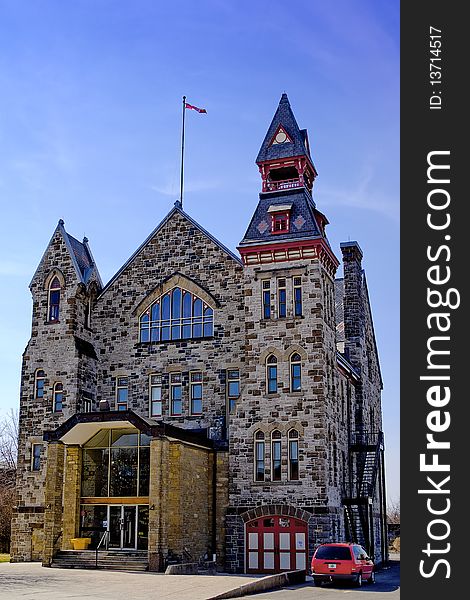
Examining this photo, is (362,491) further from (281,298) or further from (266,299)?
(266,299)

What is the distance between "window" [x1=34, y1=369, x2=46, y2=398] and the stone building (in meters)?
0.07

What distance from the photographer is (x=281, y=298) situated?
1473 inches

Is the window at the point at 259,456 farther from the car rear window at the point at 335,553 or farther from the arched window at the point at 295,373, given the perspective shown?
the car rear window at the point at 335,553

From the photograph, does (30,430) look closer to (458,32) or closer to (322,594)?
(322,594)

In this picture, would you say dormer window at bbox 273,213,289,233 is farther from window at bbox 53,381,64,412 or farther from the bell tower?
window at bbox 53,381,64,412

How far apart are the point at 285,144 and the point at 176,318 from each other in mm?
9561

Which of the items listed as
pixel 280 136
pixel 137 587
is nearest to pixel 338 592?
pixel 137 587

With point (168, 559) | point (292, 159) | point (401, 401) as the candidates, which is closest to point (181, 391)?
point (168, 559)

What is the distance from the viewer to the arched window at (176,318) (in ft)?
131

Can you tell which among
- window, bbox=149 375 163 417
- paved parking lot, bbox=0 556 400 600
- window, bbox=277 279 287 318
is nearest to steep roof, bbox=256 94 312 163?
window, bbox=277 279 287 318

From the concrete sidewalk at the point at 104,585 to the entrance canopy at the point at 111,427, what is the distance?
531 centimetres

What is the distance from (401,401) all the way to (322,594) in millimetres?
16160

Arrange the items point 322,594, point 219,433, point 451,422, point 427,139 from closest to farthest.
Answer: point 451,422 → point 427,139 → point 322,594 → point 219,433

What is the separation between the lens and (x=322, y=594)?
998 inches
